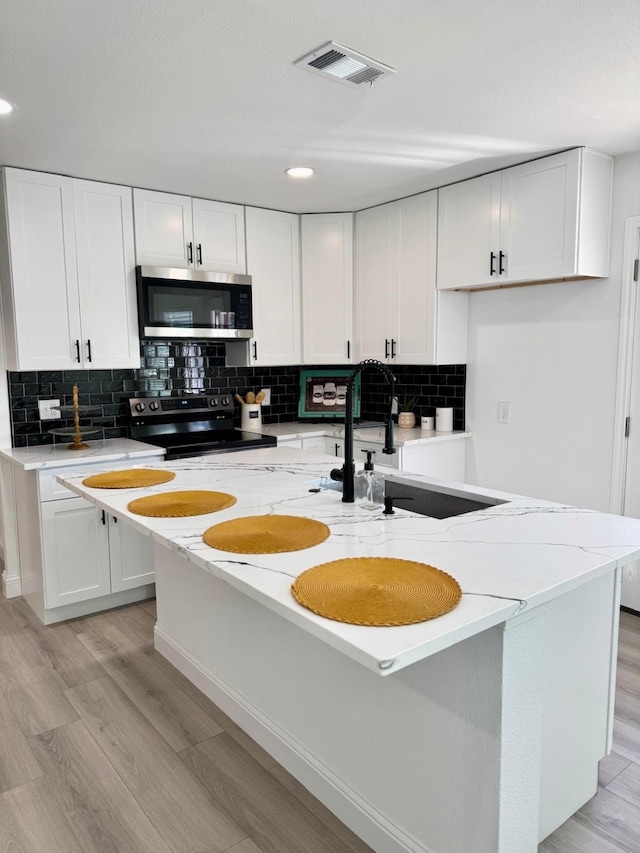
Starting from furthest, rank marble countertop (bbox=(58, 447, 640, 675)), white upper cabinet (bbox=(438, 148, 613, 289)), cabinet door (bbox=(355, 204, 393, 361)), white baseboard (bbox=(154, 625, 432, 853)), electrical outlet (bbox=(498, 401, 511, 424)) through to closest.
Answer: cabinet door (bbox=(355, 204, 393, 361))
electrical outlet (bbox=(498, 401, 511, 424))
white upper cabinet (bbox=(438, 148, 613, 289))
white baseboard (bbox=(154, 625, 432, 853))
marble countertop (bbox=(58, 447, 640, 675))

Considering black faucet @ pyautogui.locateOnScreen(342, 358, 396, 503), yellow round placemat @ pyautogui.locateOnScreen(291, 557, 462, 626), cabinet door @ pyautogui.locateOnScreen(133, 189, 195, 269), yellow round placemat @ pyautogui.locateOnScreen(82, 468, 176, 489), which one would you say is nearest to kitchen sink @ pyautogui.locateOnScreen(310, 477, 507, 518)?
black faucet @ pyautogui.locateOnScreen(342, 358, 396, 503)

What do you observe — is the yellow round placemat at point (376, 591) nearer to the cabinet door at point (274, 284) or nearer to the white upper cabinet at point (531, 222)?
the white upper cabinet at point (531, 222)

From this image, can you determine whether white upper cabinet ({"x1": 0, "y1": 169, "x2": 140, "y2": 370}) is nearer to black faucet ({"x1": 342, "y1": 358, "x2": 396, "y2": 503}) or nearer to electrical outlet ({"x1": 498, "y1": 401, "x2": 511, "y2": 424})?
black faucet ({"x1": 342, "y1": 358, "x2": 396, "y2": 503})

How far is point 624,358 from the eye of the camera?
3162 mm

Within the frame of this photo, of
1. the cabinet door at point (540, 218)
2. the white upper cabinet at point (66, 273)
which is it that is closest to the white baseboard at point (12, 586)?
the white upper cabinet at point (66, 273)

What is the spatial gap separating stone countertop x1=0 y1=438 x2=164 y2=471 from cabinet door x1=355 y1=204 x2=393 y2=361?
1.66m

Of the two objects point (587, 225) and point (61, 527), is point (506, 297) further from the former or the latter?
point (61, 527)

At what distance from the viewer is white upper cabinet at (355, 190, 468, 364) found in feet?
12.5

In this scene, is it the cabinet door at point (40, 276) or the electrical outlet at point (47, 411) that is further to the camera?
the electrical outlet at point (47, 411)

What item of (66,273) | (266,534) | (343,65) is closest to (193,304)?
(66,273)

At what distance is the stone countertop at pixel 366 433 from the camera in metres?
3.77

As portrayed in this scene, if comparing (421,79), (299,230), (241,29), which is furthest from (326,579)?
(299,230)

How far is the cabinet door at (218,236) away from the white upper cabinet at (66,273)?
1.42 ft

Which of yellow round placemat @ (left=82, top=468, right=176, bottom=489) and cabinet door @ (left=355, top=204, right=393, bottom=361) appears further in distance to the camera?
cabinet door @ (left=355, top=204, right=393, bottom=361)
